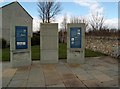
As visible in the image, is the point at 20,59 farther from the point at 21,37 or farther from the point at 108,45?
the point at 108,45

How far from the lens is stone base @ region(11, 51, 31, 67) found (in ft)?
34.3

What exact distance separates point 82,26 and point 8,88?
22.0ft

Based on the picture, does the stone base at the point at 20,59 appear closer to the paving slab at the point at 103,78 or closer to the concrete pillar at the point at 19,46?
the concrete pillar at the point at 19,46

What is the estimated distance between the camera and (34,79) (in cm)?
751

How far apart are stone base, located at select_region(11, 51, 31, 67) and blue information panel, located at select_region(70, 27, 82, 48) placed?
108 inches

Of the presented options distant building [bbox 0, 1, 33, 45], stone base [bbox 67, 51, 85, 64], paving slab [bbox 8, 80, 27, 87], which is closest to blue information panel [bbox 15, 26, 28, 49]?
stone base [bbox 67, 51, 85, 64]

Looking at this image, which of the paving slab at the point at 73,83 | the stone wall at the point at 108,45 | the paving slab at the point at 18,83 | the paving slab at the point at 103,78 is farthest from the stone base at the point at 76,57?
the paving slab at the point at 18,83

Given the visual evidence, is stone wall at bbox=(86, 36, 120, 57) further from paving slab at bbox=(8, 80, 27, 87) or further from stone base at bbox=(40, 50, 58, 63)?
paving slab at bbox=(8, 80, 27, 87)

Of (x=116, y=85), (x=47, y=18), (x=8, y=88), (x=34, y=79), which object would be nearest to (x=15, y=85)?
(x=8, y=88)

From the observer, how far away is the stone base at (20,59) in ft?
34.3

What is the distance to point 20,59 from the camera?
10.7 m

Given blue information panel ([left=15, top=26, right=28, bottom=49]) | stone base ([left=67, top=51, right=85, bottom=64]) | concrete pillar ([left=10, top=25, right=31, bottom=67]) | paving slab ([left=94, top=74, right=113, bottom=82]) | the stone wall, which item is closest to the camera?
paving slab ([left=94, top=74, right=113, bottom=82])

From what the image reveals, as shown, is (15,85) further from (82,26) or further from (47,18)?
(47,18)

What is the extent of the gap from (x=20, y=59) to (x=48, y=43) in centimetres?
208
